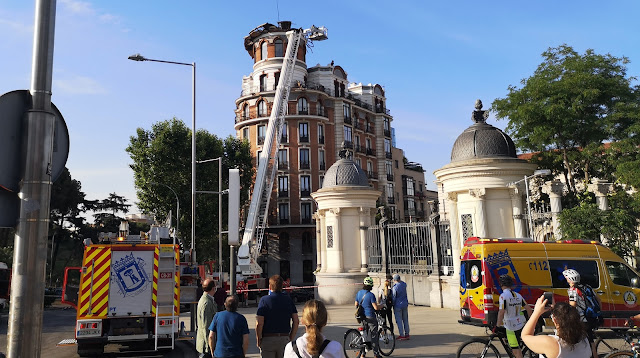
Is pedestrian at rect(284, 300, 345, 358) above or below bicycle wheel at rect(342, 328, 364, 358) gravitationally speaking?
above

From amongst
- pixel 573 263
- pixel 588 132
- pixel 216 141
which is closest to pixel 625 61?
pixel 588 132

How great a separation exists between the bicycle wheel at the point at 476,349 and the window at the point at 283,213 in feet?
140

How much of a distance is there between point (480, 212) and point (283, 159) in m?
36.4

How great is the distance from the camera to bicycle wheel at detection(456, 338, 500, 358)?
735 cm

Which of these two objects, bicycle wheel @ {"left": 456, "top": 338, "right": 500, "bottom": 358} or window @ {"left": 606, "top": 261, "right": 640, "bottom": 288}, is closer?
bicycle wheel @ {"left": 456, "top": 338, "right": 500, "bottom": 358}

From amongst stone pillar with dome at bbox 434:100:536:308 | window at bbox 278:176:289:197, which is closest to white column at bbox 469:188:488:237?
stone pillar with dome at bbox 434:100:536:308

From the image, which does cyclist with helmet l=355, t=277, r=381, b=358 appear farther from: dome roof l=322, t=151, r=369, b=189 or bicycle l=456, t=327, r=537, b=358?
dome roof l=322, t=151, r=369, b=189

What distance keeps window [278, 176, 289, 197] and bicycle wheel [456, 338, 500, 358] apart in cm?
4303

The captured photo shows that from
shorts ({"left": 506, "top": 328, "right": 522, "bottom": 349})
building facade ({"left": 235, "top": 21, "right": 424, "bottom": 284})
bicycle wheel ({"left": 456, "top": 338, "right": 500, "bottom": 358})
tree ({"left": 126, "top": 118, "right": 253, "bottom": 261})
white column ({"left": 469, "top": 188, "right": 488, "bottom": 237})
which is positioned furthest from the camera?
building facade ({"left": 235, "top": 21, "right": 424, "bottom": 284})

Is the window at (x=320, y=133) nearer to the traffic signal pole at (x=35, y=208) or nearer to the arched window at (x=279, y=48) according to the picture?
the arched window at (x=279, y=48)

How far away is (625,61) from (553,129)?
12.1 feet

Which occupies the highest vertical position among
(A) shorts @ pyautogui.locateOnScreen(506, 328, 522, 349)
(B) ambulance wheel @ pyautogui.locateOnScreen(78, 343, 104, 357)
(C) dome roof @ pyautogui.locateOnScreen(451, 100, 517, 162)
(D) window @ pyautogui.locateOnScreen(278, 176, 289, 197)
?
(D) window @ pyautogui.locateOnScreen(278, 176, 289, 197)

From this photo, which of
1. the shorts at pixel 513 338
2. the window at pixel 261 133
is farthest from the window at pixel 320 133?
the shorts at pixel 513 338

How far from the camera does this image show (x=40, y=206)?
3.77 m
